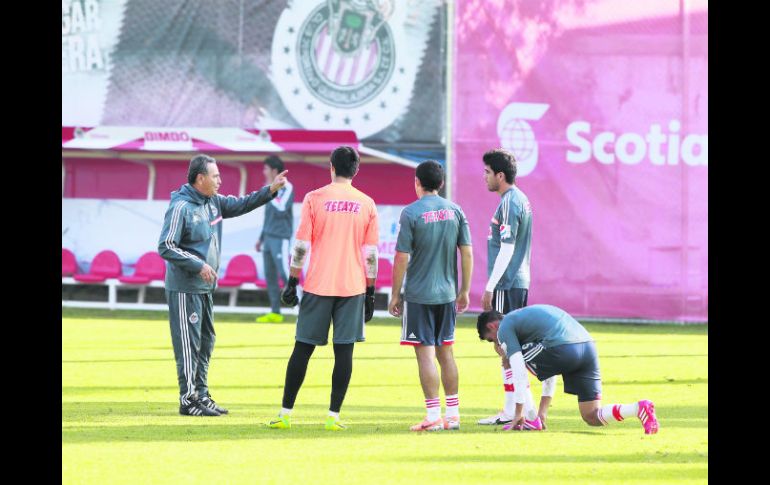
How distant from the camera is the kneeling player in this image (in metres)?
10.0

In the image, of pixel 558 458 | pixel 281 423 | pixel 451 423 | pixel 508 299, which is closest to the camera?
pixel 558 458

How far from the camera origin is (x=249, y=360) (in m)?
15.3

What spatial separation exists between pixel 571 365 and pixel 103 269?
1384 cm

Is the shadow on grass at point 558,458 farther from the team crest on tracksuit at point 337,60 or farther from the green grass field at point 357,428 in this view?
the team crest on tracksuit at point 337,60

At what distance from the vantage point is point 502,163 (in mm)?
10781

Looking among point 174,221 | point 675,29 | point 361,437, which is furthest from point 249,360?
point 675,29

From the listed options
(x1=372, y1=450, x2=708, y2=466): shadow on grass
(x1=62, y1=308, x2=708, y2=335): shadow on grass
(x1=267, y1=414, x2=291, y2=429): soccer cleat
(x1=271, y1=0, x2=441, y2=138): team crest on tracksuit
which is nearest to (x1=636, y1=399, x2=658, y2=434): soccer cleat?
(x1=372, y1=450, x2=708, y2=466): shadow on grass

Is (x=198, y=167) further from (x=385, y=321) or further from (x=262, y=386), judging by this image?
(x=385, y=321)

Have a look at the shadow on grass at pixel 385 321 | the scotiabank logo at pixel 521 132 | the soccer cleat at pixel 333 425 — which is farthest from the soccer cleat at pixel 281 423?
the scotiabank logo at pixel 521 132

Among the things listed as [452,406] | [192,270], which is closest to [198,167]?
[192,270]

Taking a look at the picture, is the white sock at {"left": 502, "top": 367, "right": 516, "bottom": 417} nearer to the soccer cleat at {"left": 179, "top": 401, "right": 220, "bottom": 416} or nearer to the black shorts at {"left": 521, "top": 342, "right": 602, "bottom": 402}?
the black shorts at {"left": 521, "top": 342, "right": 602, "bottom": 402}

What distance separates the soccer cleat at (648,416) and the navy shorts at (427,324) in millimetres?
1480

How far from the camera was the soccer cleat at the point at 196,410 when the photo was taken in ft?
36.0
